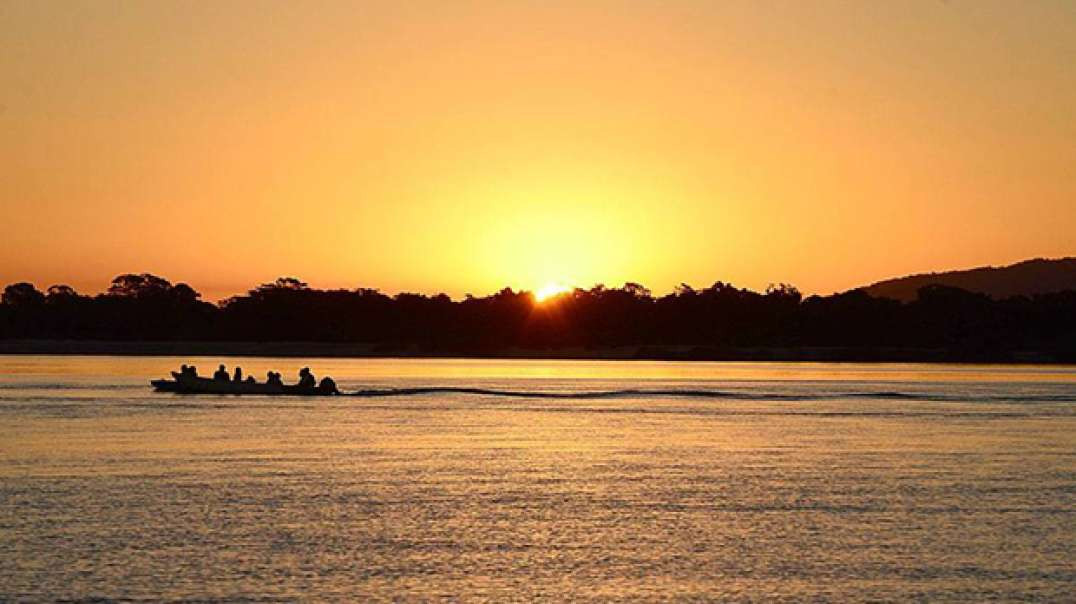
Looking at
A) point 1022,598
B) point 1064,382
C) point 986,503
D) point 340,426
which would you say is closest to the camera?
point 1022,598

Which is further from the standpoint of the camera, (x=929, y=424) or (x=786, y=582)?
(x=929, y=424)

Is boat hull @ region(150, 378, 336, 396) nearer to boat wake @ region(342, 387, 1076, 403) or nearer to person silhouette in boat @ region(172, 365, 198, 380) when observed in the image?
person silhouette in boat @ region(172, 365, 198, 380)

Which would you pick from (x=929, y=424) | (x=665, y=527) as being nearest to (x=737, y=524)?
(x=665, y=527)

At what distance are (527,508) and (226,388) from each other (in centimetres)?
6032

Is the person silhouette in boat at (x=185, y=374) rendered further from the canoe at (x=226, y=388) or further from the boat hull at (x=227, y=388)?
the boat hull at (x=227, y=388)

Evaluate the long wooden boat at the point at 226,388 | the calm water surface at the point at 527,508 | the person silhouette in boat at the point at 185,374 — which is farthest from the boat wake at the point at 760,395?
the calm water surface at the point at 527,508

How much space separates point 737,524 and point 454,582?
9717mm

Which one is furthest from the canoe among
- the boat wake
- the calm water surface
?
the calm water surface

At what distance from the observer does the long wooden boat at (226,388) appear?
303 ft

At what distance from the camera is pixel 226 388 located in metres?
93.5

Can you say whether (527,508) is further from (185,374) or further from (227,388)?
(185,374)

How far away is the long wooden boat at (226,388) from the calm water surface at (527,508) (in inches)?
783

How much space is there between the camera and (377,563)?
28766mm

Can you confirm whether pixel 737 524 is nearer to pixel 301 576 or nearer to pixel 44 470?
pixel 301 576
